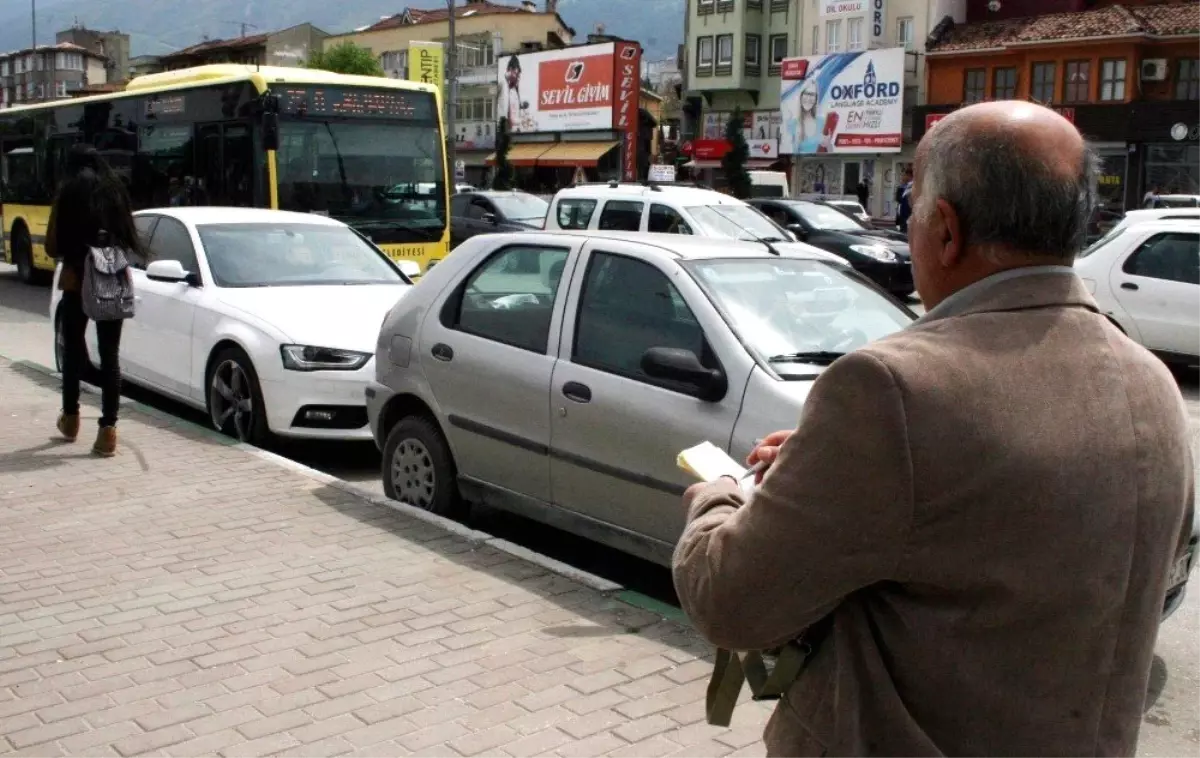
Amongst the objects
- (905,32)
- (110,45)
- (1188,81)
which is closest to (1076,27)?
(1188,81)

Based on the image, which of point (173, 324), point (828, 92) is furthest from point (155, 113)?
point (828, 92)

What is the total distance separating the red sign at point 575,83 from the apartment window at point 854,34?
1143 centimetres

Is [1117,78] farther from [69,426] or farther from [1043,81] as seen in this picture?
[69,426]

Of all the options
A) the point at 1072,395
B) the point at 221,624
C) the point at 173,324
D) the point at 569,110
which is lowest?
the point at 221,624

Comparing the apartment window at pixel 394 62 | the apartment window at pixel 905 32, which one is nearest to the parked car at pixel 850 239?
the apartment window at pixel 905 32

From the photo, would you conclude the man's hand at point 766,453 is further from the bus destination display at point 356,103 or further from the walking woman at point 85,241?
the bus destination display at point 356,103

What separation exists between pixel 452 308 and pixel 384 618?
2.14 m

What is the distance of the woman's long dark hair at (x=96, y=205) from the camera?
26.0ft

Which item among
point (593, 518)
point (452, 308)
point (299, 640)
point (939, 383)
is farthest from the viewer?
point (452, 308)

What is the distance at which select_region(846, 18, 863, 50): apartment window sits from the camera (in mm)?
53656

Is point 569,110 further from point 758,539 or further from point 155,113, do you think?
point 758,539

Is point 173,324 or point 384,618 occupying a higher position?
point 173,324

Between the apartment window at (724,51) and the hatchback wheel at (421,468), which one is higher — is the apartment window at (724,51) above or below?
above

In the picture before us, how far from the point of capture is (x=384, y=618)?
4988 mm
